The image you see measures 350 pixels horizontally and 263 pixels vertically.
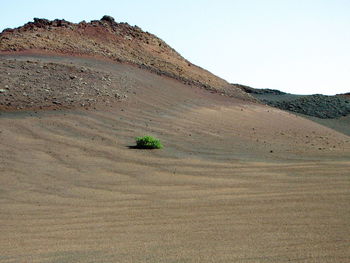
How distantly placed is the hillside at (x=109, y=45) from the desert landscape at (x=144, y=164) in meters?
0.09

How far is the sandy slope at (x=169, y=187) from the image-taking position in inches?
196

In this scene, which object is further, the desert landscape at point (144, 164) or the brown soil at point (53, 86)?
the brown soil at point (53, 86)

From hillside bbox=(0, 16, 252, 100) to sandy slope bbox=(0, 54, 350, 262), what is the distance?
4.22 meters

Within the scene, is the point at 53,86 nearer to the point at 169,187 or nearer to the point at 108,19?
the point at 169,187

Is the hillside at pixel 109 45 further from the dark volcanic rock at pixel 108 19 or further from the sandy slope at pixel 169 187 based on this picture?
the sandy slope at pixel 169 187

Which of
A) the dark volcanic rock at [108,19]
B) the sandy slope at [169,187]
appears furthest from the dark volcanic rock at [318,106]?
the sandy slope at [169,187]

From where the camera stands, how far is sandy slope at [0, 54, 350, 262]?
16.4ft

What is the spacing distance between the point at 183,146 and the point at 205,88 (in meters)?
9.01

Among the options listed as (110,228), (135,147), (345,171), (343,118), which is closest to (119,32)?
(343,118)

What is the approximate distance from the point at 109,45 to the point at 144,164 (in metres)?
12.5

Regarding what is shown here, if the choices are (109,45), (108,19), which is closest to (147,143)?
(109,45)

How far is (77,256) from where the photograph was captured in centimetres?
486

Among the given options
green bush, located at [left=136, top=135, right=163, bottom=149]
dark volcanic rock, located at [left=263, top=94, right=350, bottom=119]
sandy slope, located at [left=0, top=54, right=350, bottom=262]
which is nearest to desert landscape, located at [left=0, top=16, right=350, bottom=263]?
sandy slope, located at [left=0, top=54, right=350, bottom=262]

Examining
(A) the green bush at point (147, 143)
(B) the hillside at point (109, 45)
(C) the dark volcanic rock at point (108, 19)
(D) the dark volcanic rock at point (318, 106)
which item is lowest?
(A) the green bush at point (147, 143)
